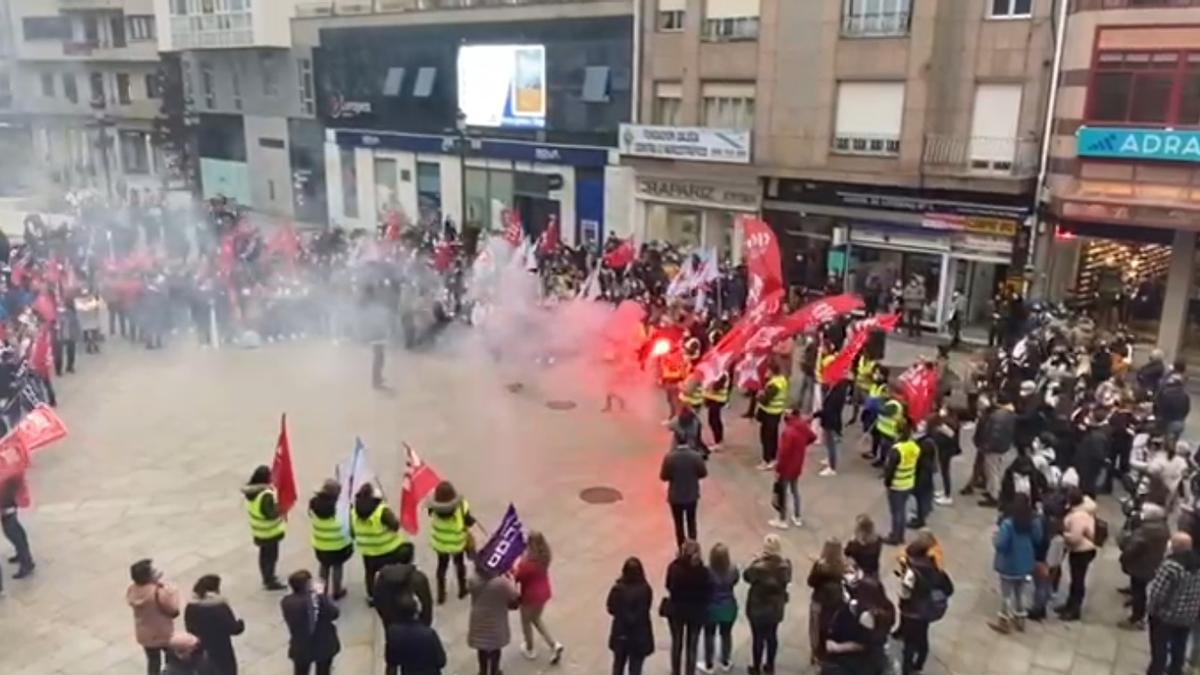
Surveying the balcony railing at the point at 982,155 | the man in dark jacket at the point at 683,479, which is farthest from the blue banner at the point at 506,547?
the balcony railing at the point at 982,155

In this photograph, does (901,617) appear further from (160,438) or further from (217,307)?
(217,307)

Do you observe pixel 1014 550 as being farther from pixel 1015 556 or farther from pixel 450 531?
pixel 450 531

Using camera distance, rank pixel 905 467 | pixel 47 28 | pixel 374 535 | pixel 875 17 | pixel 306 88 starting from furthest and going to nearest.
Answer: pixel 47 28, pixel 306 88, pixel 875 17, pixel 905 467, pixel 374 535

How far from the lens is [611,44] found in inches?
1033

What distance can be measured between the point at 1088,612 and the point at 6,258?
2221cm

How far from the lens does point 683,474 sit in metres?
9.88

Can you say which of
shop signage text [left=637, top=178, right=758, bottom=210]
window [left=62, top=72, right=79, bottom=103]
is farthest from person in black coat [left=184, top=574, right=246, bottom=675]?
window [left=62, top=72, right=79, bottom=103]

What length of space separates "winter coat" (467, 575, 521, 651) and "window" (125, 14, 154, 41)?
1737 inches

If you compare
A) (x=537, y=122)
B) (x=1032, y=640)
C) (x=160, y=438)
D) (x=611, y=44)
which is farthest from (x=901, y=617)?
(x=537, y=122)

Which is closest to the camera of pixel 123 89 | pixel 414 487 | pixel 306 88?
pixel 414 487

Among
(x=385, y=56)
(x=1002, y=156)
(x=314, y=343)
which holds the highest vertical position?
(x=385, y=56)

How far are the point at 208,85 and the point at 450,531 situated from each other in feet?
123

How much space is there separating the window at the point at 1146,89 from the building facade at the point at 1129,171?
2cm

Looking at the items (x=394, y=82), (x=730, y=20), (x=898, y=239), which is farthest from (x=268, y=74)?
(x=898, y=239)
